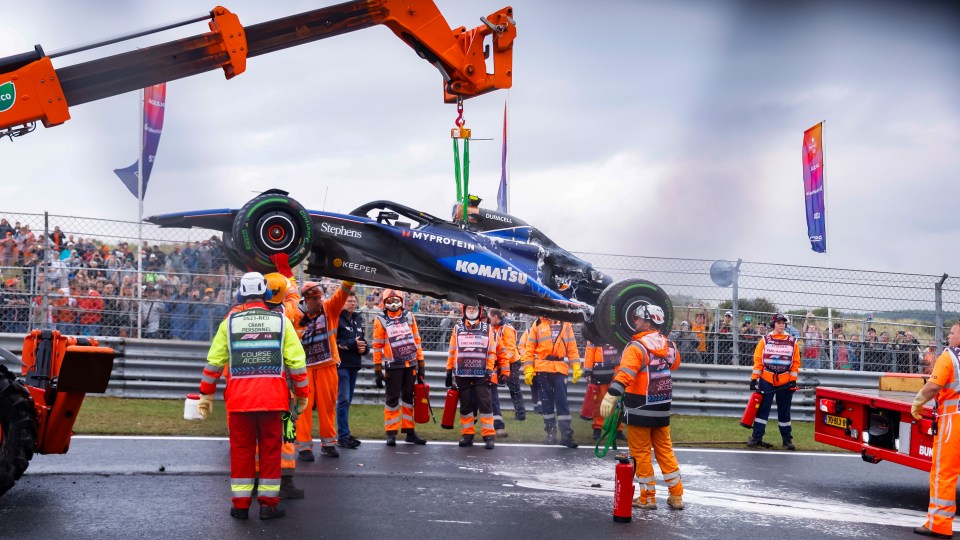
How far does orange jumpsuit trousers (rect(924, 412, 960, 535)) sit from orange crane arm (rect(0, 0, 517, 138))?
16.0ft

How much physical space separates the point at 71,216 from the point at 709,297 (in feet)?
32.2

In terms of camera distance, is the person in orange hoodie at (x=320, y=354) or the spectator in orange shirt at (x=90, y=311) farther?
the spectator in orange shirt at (x=90, y=311)

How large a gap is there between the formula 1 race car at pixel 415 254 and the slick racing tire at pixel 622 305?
11mm

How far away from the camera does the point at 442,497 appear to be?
8.09 metres

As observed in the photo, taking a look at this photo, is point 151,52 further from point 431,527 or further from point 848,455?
point 848,455

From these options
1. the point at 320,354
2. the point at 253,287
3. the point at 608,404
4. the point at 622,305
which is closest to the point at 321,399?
the point at 320,354

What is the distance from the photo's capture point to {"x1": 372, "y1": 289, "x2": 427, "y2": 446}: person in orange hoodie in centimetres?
1131

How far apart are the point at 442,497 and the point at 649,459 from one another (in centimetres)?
184

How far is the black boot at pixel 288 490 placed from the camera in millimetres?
7887

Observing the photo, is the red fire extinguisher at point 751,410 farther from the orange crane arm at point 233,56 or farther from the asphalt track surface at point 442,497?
the orange crane arm at point 233,56

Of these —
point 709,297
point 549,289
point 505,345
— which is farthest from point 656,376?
point 709,297

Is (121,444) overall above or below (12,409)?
below

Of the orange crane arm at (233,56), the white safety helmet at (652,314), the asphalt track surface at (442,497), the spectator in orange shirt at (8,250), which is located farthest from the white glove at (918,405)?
the spectator in orange shirt at (8,250)

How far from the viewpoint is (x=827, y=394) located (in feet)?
33.1
